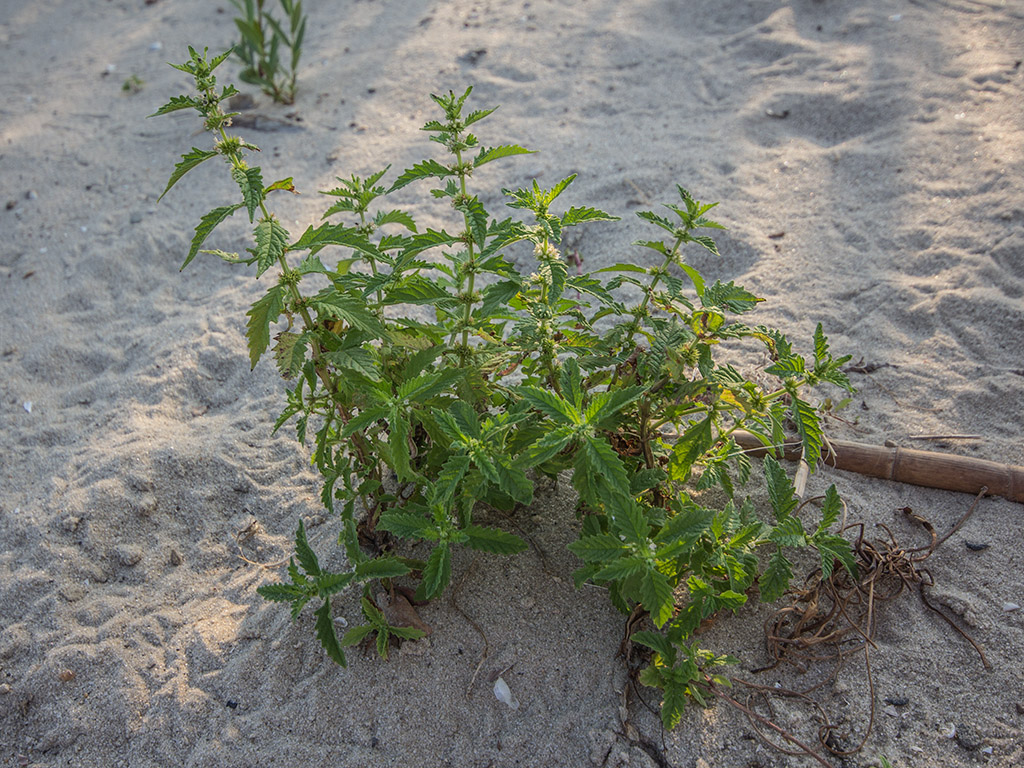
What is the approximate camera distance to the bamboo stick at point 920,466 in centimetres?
242

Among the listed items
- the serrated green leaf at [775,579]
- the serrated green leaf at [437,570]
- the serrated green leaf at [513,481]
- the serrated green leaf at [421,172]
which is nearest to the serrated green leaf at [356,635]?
the serrated green leaf at [437,570]

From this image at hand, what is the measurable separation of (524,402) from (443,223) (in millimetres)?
2299

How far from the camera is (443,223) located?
396 cm

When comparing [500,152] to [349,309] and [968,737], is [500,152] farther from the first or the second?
[968,737]

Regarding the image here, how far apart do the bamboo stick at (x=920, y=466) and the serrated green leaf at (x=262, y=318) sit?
157cm

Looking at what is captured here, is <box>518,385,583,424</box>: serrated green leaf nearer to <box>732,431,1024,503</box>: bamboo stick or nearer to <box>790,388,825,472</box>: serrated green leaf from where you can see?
<box>790,388,825,472</box>: serrated green leaf

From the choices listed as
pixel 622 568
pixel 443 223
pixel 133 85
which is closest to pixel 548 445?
pixel 622 568

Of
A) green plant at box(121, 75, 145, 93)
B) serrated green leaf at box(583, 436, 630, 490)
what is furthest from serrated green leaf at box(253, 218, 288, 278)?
green plant at box(121, 75, 145, 93)

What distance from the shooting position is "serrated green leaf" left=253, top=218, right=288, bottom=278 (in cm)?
165

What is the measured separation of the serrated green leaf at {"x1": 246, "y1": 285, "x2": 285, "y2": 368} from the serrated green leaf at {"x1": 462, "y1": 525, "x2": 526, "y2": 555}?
72cm

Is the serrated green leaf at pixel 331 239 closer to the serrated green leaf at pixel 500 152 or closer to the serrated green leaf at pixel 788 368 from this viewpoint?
the serrated green leaf at pixel 500 152

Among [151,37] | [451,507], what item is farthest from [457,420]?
[151,37]

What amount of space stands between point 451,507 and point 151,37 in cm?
606

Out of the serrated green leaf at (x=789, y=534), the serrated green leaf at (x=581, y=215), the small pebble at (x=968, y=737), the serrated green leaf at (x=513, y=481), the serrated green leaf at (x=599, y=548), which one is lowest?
the small pebble at (x=968, y=737)
